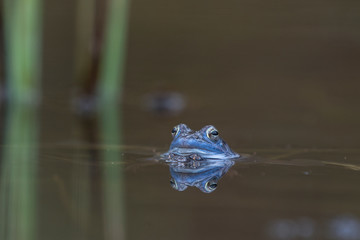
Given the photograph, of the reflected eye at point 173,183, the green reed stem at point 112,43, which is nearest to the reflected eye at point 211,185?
the reflected eye at point 173,183

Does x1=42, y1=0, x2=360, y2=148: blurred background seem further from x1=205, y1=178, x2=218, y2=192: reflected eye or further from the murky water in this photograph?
x1=205, y1=178, x2=218, y2=192: reflected eye

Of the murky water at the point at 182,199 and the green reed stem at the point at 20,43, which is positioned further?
the green reed stem at the point at 20,43

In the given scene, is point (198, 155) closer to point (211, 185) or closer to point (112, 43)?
point (211, 185)

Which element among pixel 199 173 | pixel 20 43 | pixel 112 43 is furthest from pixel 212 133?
pixel 20 43

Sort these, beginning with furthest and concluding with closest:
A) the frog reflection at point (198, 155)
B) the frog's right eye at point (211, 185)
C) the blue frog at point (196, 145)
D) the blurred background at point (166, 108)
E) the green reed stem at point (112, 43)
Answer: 1. the green reed stem at point (112, 43)
2. the blue frog at point (196, 145)
3. the frog reflection at point (198, 155)
4. the frog's right eye at point (211, 185)
5. the blurred background at point (166, 108)

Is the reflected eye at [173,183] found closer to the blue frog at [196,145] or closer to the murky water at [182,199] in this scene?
the murky water at [182,199]

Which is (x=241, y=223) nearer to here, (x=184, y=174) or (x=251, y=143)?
(x=184, y=174)

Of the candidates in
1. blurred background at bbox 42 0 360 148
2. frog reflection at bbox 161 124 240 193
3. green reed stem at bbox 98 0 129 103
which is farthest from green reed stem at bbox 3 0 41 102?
frog reflection at bbox 161 124 240 193

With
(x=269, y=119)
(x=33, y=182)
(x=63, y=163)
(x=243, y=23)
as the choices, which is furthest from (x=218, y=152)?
(x=243, y=23)
